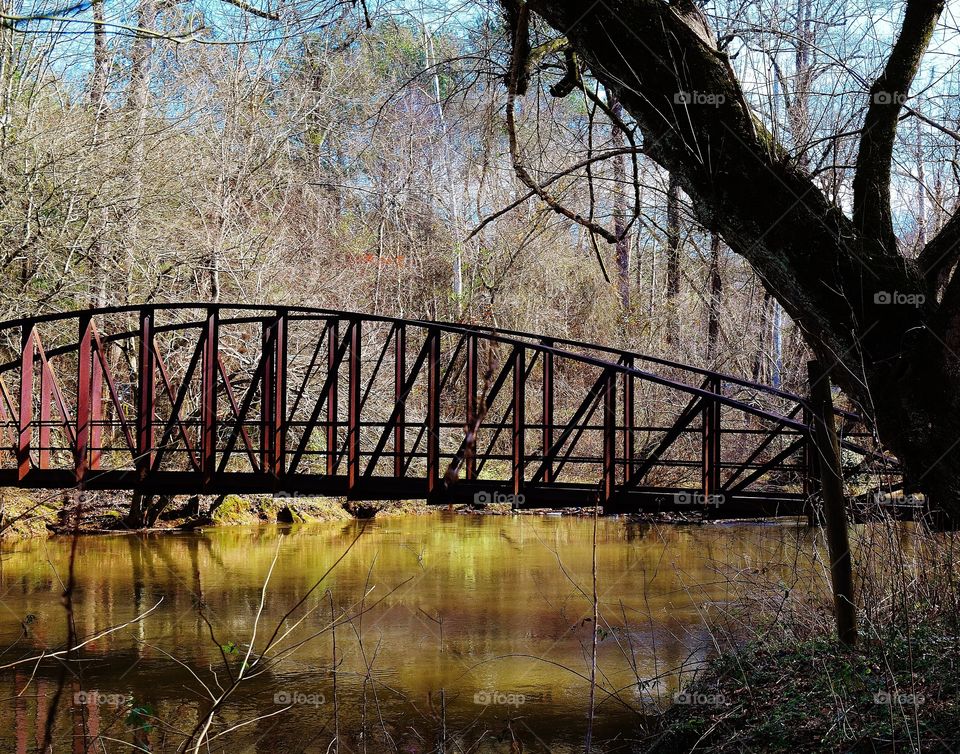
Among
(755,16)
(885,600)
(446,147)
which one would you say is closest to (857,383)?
(885,600)

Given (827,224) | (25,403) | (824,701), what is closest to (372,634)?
(25,403)

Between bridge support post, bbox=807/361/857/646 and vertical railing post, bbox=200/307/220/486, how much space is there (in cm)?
661

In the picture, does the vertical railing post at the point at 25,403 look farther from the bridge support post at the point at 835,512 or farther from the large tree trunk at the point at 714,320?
the large tree trunk at the point at 714,320

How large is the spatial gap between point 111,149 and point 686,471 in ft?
39.7

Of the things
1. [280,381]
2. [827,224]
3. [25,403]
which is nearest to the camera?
[827,224]

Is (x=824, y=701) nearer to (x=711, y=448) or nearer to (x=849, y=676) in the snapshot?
(x=849, y=676)

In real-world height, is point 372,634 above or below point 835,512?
below

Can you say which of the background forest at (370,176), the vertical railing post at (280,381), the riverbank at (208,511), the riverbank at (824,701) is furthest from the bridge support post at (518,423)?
the riverbank at (208,511)

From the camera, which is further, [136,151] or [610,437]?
[136,151]

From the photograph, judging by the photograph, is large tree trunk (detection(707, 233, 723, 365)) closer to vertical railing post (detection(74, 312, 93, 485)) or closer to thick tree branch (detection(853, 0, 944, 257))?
vertical railing post (detection(74, 312, 93, 485))

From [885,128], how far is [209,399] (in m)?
7.72

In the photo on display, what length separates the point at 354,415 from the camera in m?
9.73

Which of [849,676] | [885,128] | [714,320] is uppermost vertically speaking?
[714,320]

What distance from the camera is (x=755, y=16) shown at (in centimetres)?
751
